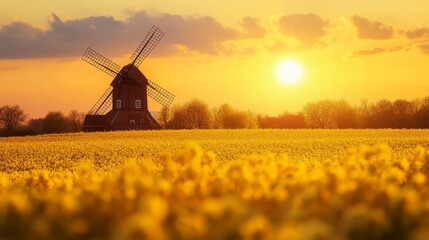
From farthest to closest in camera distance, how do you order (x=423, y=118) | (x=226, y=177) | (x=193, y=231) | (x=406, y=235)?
1. (x=423, y=118)
2. (x=226, y=177)
3. (x=406, y=235)
4. (x=193, y=231)

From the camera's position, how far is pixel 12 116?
129625mm

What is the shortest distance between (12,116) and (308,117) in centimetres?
6067

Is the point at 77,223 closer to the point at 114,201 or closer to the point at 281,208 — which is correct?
the point at 114,201

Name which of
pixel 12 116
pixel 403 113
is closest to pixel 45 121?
pixel 12 116

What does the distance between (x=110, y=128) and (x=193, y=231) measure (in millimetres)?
72829

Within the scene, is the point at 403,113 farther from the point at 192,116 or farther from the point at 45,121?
the point at 45,121

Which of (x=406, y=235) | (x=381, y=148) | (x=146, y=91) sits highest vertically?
(x=146, y=91)

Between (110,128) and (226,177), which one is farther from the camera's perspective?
(110,128)

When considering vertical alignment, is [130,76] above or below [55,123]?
above

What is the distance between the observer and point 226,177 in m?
5.70

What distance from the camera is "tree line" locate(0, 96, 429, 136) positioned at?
105 meters

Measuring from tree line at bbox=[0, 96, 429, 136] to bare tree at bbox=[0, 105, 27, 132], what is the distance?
204 mm

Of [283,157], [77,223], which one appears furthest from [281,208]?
[283,157]

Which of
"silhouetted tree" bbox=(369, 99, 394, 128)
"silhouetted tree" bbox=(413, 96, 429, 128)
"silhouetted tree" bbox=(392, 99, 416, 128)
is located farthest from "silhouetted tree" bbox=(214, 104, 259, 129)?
"silhouetted tree" bbox=(413, 96, 429, 128)
